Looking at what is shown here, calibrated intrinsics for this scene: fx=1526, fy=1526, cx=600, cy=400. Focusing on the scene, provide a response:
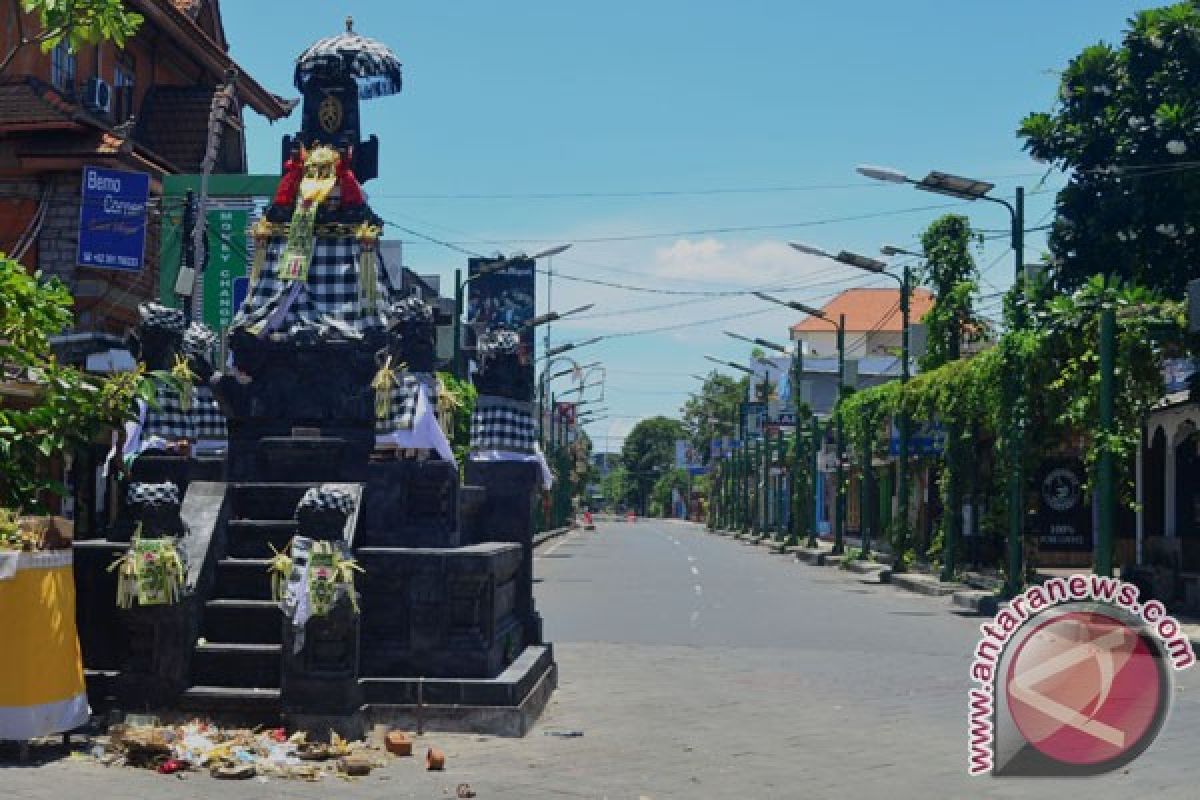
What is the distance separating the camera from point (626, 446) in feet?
585

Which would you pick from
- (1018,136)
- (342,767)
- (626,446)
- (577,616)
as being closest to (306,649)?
(342,767)

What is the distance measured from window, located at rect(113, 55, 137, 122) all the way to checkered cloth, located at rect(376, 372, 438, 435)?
2113 cm

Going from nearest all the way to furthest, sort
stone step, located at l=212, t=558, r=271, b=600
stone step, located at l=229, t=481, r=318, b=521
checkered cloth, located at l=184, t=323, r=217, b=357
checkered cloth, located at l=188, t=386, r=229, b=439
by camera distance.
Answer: stone step, located at l=212, t=558, r=271, b=600
stone step, located at l=229, t=481, r=318, b=521
checkered cloth, located at l=184, t=323, r=217, b=357
checkered cloth, located at l=188, t=386, r=229, b=439

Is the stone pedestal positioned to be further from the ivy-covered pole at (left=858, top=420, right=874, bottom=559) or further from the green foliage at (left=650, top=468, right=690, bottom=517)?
the green foliage at (left=650, top=468, right=690, bottom=517)

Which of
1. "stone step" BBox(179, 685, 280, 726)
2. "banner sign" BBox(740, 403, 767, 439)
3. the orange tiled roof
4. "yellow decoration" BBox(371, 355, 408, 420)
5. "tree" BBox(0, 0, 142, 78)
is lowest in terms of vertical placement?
"stone step" BBox(179, 685, 280, 726)

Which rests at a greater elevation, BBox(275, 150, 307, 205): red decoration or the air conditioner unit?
the air conditioner unit

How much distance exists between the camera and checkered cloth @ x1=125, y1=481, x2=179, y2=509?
1018 centimetres

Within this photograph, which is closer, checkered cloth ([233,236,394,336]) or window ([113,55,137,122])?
checkered cloth ([233,236,394,336])

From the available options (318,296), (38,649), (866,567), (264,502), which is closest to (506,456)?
(318,296)

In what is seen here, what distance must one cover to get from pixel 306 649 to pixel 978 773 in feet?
13.9

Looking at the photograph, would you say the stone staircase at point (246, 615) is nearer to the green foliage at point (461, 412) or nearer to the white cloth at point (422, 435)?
the white cloth at point (422, 435)

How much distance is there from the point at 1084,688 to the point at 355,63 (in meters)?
8.20

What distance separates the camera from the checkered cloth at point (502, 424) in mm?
13281

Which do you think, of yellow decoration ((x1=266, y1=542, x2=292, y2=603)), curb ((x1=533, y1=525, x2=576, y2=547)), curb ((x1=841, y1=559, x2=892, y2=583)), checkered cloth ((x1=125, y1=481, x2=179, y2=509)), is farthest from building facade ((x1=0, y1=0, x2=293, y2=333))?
curb ((x1=533, y1=525, x2=576, y2=547))
